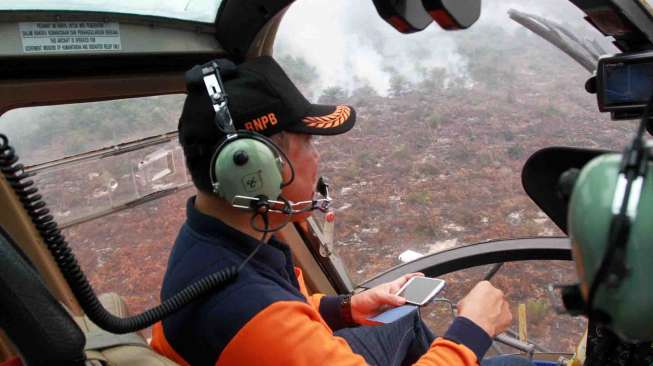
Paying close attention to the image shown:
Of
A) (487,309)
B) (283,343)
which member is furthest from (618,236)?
(487,309)

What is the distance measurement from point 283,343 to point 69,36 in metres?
0.98

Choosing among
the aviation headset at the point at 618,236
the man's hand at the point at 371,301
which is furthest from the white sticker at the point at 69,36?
the aviation headset at the point at 618,236

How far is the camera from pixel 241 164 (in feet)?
3.85

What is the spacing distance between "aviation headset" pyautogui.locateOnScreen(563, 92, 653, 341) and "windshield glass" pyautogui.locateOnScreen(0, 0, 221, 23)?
52.4 inches

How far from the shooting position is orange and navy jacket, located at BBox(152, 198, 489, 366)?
1131 millimetres

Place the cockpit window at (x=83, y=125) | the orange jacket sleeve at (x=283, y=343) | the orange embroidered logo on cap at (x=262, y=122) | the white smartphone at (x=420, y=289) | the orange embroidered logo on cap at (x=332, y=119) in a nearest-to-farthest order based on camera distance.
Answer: the orange jacket sleeve at (x=283, y=343) < the orange embroidered logo on cap at (x=262, y=122) < the orange embroidered logo on cap at (x=332, y=119) < the cockpit window at (x=83, y=125) < the white smartphone at (x=420, y=289)

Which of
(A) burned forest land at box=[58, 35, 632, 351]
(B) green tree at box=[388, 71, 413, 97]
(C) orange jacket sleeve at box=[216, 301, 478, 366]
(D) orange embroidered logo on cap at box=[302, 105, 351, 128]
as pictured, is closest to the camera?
(C) orange jacket sleeve at box=[216, 301, 478, 366]

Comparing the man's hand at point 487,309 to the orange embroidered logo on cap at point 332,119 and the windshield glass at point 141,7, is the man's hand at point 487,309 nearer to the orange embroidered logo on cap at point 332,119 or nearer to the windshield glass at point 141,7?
the orange embroidered logo on cap at point 332,119

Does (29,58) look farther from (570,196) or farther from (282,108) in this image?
(570,196)

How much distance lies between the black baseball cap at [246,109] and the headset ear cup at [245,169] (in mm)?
82

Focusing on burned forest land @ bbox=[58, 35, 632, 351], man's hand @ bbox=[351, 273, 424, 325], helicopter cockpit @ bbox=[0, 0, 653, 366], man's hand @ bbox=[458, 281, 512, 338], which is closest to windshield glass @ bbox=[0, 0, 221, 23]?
helicopter cockpit @ bbox=[0, 0, 653, 366]

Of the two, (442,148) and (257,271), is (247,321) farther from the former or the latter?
(442,148)

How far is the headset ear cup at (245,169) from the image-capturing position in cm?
118

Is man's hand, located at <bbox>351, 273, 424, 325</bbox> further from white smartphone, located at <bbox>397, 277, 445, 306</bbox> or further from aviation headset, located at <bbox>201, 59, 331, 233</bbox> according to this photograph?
aviation headset, located at <bbox>201, 59, 331, 233</bbox>
